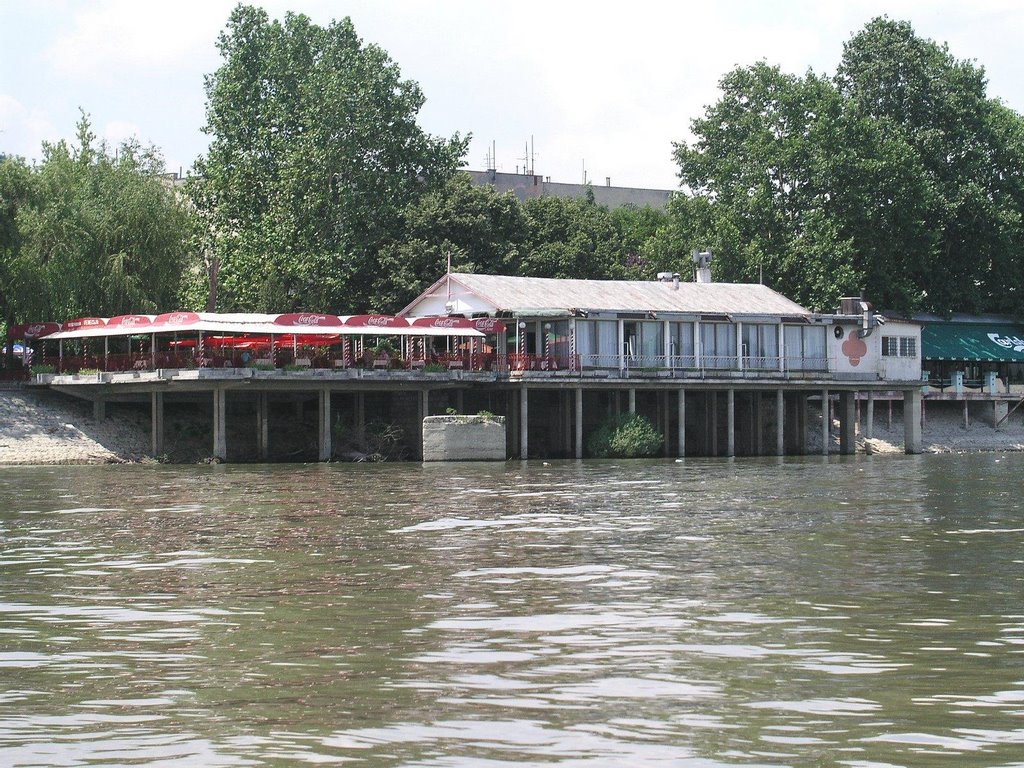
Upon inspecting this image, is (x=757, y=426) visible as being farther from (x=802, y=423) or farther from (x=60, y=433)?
(x=60, y=433)

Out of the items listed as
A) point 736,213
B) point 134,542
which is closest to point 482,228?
point 736,213

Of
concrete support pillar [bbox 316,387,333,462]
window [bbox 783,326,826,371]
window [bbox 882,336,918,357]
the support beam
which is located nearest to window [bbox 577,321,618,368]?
window [bbox 783,326,826,371]

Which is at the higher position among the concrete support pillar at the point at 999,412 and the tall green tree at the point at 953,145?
A: the tall green tree at the point at 953,145

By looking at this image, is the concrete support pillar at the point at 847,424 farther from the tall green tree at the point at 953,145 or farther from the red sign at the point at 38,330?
the red sign at the point at 38,330

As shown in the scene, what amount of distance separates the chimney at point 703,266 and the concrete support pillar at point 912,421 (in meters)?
9.96

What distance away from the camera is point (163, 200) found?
2537 inches

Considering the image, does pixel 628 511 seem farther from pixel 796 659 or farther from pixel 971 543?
pixel 796 659

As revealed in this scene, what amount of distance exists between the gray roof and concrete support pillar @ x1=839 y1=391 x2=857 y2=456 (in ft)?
13.7

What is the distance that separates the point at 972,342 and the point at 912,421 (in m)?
16.0

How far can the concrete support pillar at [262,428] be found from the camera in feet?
177

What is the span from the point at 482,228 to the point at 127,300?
19.3 metres

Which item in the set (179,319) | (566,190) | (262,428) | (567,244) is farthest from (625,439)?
(566,190)

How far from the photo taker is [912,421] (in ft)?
229

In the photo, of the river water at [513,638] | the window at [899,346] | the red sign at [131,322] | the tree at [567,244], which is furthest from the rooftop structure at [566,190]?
the river water at [513,638]
